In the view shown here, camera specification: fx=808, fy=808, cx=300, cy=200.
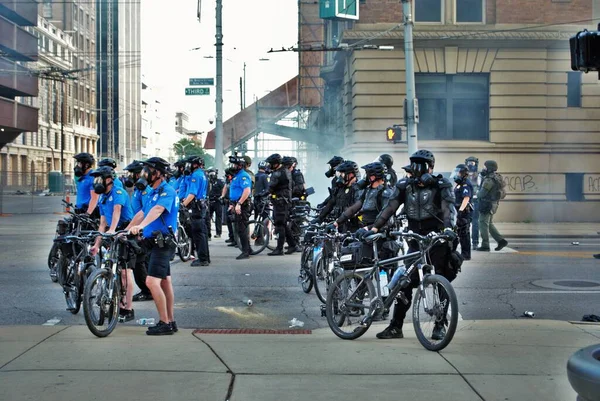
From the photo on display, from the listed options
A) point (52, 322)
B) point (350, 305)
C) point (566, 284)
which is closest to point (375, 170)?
point (350, 305)

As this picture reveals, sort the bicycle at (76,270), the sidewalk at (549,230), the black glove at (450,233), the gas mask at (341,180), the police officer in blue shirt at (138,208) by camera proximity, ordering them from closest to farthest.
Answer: the black glove at (450,233) < the police officer in blue shirt at (138,208) < the bicycle at (76,270) < the gas mask at (341,180) < the sidewalk at (549,230)

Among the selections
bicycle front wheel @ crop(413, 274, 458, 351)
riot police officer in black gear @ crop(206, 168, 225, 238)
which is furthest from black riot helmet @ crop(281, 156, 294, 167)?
bicycle front wheel @ crop(413, 274, 458, 351)

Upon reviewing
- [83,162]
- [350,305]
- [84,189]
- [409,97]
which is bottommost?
[350,305]

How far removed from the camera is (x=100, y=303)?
7273 mm

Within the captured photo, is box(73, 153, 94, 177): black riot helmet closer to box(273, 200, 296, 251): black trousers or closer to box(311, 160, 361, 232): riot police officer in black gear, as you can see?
box(311, 160, 361, 232): riot police officer in black gear

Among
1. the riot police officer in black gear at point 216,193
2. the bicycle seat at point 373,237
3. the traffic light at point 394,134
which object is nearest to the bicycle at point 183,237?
the riot police officer in black gear at point 216,193

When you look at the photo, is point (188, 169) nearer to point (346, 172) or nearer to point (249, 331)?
point (346, 172)

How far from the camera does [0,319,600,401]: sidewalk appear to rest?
17.7ft

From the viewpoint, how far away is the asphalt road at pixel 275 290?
8945mm

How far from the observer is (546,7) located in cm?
2373

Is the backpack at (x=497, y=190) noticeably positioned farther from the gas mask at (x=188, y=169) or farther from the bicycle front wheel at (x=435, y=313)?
the bicycle front wheel at (x=435, y=313)

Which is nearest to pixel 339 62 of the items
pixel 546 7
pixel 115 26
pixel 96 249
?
pixel 546 7

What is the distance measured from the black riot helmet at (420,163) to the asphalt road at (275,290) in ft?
6.94

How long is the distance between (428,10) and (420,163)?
19.1 metres
